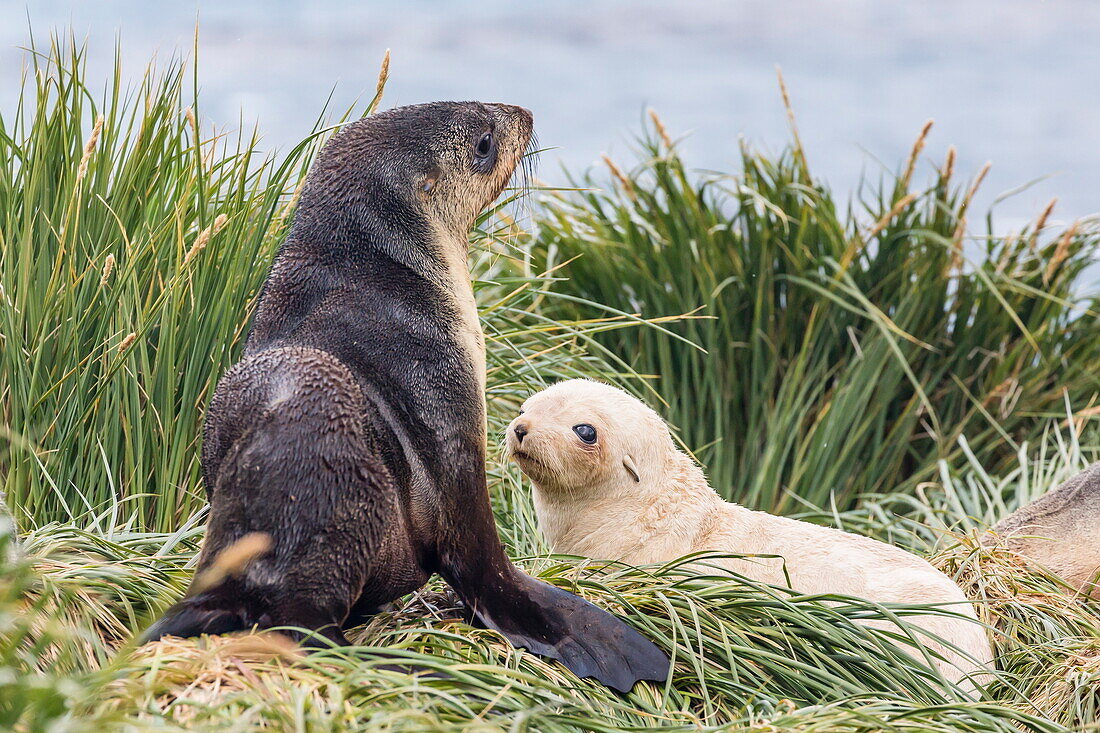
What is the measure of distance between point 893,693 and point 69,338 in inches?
104

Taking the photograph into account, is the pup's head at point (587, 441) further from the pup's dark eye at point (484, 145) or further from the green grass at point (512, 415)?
the pup's dark eye at point (484, 145)

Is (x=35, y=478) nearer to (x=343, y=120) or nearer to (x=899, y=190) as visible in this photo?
(x=343, y=120)

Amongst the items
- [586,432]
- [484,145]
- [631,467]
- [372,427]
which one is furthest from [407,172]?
[631,467]

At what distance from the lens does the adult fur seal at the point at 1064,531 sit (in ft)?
15.0

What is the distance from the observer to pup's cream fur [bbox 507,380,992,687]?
11.6 ft

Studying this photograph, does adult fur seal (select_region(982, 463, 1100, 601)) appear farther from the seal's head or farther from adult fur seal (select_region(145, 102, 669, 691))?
the seal's head

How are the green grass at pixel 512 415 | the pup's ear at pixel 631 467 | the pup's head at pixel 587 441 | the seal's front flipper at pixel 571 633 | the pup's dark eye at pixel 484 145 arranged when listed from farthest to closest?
the pup's ear at pixel 631 467 → the pup's head at pixel 587 441 → the pup's dark eye at pixel 484 145 → the seal's front flipper at pixel 571 633 → the green grass at pixel 512 415

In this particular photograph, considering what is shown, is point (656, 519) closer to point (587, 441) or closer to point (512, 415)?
point (587, 441)

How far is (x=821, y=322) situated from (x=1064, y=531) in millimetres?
2146

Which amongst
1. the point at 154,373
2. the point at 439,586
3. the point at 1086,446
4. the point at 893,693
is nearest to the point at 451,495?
the point at 439,586

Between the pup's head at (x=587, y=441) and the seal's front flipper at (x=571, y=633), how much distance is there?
672 mm

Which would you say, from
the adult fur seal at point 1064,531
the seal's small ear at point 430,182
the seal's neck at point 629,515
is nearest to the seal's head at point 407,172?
the seal's small ear at point 430,182

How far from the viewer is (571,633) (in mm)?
2852

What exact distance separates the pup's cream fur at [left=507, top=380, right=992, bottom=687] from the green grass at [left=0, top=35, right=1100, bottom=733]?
0.18m
